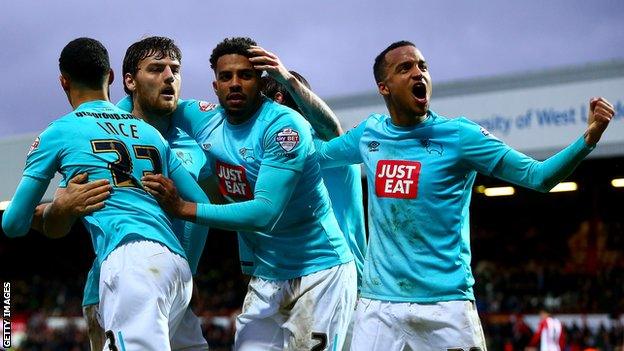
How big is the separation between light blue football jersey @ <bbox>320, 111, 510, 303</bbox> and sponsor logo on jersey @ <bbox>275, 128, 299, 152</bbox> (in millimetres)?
490

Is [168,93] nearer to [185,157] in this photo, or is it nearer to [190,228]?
[185,157]

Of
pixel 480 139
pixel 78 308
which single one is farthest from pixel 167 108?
pixel 78 308

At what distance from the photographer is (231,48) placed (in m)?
5.64

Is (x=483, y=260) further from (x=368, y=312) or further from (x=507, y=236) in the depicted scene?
(x=368, y=312)

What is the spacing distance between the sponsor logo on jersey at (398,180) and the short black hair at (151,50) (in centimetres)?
141

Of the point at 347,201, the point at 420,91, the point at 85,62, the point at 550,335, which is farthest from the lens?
the point at 550,335

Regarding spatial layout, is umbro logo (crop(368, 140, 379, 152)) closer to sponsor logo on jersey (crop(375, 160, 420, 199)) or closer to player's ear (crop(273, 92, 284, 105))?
sponsor logo on jersey (crop(375, 160, 420, 199))

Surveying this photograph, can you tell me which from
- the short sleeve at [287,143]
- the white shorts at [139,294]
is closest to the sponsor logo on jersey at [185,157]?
the short sleeve at [287,143]

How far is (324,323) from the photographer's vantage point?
5.61 meters

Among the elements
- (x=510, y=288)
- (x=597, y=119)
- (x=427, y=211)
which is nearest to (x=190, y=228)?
(x=427, y=211)

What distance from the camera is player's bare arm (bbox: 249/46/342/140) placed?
554 cm

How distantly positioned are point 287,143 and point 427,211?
33.7 inches

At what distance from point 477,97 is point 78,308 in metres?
16.6

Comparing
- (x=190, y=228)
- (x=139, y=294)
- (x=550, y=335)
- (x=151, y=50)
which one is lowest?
(x=550, y=335)
